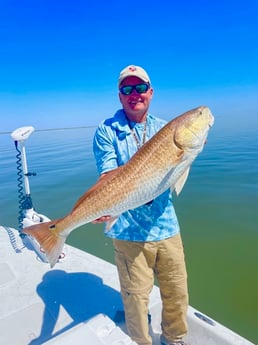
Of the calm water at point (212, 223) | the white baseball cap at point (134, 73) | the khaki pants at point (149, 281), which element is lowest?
the calm water at point (212, 223)

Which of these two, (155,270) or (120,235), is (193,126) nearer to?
(120,235)

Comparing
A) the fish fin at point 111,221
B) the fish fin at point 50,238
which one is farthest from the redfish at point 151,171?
the fish fin at point 50,238

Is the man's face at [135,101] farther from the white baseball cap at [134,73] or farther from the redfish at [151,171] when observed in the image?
the redfish at [151,171]

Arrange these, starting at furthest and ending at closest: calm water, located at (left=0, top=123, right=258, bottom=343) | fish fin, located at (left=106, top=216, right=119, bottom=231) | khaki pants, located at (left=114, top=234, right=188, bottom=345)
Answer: calm water, located at (left=0, top=123, right=258, bottom=343) < khaki pants, located at (left=114, top=234, right=188, bottom=345) < fish fin, located at (left=106, top=216, right=119, bottom=231)

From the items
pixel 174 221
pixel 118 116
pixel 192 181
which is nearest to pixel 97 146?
pixel 118 116

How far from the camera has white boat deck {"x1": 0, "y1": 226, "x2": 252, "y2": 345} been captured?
2646 mm

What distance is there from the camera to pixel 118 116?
9.91 feet

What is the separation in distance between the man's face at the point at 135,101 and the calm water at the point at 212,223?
142 inches

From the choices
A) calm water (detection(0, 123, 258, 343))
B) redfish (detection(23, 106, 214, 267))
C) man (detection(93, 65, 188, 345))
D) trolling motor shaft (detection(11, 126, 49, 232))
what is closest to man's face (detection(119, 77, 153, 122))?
man (detection(93, 65, 188, 345))

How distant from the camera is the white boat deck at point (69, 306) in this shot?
265cm

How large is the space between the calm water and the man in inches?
87.0

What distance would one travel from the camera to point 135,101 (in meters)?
2.89

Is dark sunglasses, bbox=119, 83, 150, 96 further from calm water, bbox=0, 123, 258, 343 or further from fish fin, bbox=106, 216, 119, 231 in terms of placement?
calm water, bbox=0, 123, 258, 343

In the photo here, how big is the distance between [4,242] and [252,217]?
6.27 m
